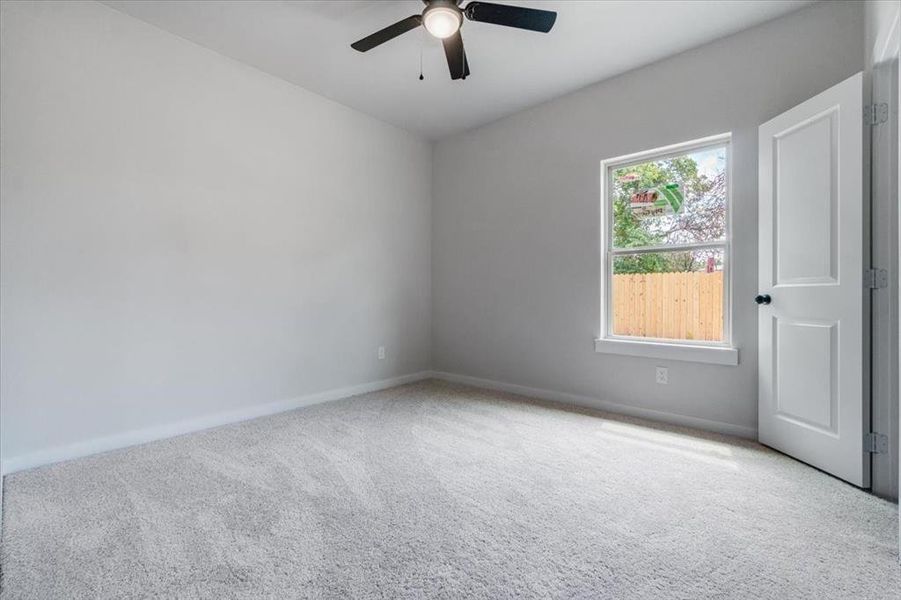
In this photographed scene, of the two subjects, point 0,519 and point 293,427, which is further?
point 293,427

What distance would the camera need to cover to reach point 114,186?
8.27 feet

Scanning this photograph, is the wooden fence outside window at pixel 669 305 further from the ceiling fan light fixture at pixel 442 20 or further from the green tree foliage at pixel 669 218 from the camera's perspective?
the ceiling fan light fixture at pixel 442 20

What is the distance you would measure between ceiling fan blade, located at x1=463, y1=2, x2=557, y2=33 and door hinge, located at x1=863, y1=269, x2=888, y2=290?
2002mm

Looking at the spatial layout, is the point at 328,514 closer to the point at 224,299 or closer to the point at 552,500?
the point at 552,500

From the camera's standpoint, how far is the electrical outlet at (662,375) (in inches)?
121

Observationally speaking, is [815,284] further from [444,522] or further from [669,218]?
[444,522]

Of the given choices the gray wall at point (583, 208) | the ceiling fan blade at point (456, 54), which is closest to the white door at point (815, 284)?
the gray wall at point (583, 208)

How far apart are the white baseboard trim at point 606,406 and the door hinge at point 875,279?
114 cm

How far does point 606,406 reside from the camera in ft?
11.0

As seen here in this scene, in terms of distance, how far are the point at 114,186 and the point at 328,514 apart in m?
2.36

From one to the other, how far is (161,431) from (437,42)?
3.20 meters

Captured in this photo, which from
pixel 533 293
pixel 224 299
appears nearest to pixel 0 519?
pixel 224 299

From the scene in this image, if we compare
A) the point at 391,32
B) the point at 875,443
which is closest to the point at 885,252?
the point at 875,443

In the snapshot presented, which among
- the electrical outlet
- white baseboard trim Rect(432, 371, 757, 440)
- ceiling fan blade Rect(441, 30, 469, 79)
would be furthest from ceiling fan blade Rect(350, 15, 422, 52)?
white baseboard trim Rect(432, 371, 757, 440)
